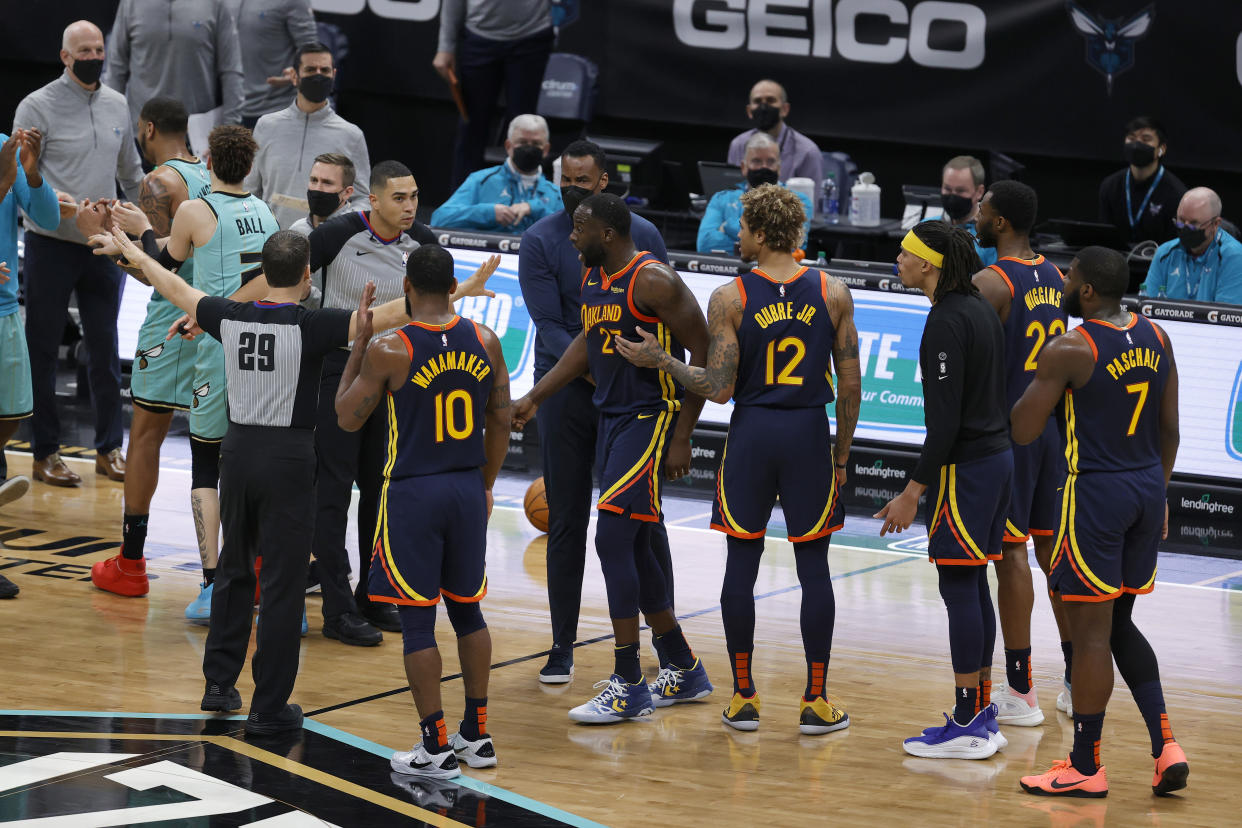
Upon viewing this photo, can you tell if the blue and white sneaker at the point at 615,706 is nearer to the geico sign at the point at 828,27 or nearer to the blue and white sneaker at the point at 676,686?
the blue and white sneaker at the point at 676,686

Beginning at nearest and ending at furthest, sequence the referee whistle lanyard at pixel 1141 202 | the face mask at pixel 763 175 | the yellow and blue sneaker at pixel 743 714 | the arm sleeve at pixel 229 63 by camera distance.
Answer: the yellow and blue sneaker at pixel 743 714 → the face mask at pixel 763 175 → the referee whistle lanyard at pixel 1141 202 → the arm sleeve at pixel 229 63

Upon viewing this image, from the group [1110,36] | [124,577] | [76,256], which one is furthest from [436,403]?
[1110,36]

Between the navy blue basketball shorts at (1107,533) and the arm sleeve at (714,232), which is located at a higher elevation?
the arm sleeve at (714,232)

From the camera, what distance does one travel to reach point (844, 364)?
6.29 meters

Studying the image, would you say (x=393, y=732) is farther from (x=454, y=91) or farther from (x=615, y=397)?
(x=454, y=91)

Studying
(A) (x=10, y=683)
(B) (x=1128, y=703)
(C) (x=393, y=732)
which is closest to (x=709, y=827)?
(C) (x=393, y=732)

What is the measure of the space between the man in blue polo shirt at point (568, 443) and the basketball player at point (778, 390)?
73 cm

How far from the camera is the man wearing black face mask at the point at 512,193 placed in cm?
1134

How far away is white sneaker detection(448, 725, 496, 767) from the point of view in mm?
5897

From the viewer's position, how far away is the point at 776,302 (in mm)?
6211

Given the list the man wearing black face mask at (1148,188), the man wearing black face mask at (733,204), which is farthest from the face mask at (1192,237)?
the man wearing black face mask at (733,204)

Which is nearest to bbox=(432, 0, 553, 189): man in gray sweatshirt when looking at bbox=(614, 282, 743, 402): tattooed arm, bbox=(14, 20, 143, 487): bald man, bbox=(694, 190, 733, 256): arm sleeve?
bbox=(694, 190, 733, 256): arm sleeve

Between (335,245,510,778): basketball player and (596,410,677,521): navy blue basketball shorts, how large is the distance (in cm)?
73

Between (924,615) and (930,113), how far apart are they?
7.00 metres
